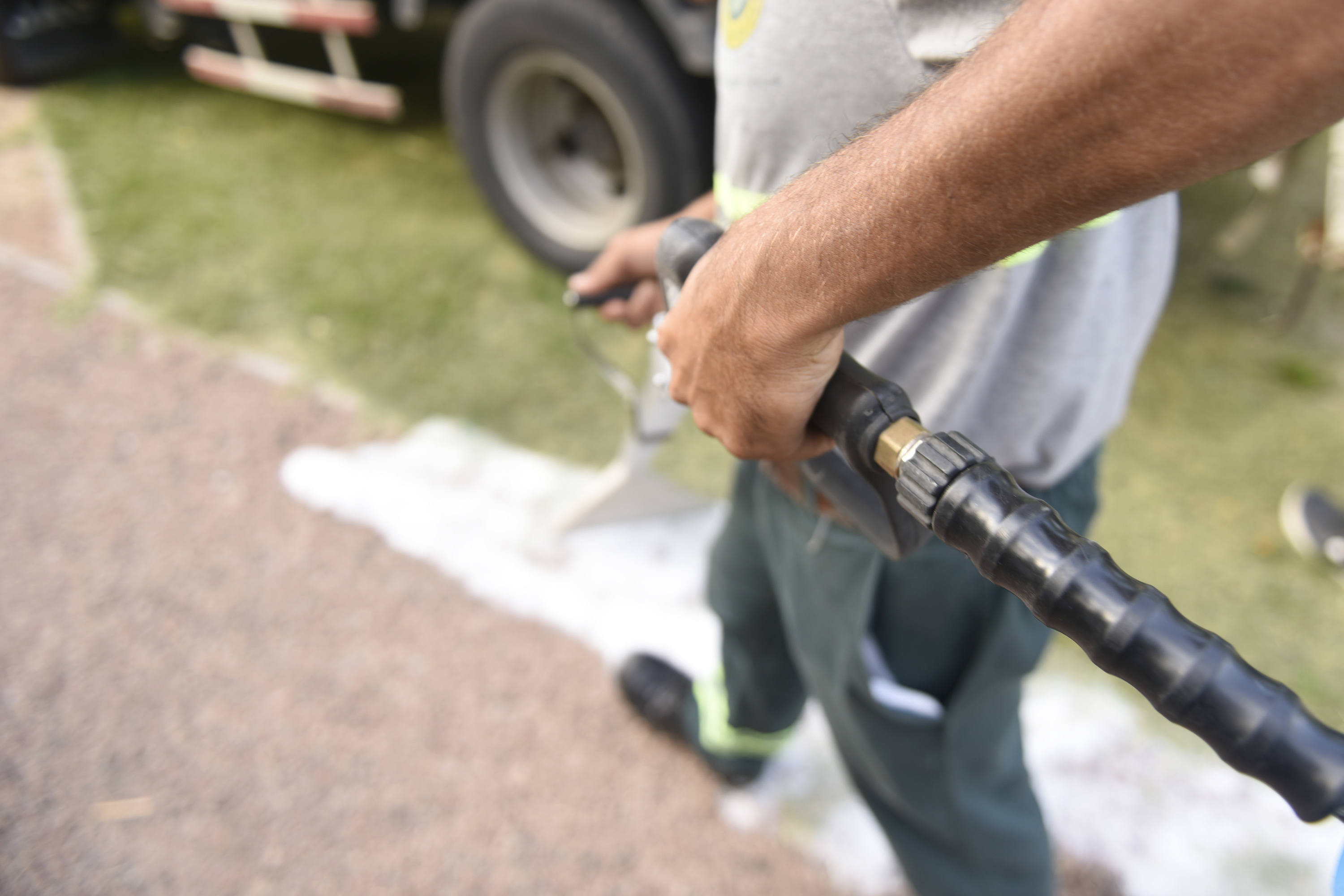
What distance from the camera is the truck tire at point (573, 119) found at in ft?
7.95

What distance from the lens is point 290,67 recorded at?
12.5 ft

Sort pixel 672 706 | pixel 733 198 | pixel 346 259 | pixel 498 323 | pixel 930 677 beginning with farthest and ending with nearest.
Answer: pixel 346 259
pixel 498 323
pixel 672 706
pixel 930 677
pixel 733 198

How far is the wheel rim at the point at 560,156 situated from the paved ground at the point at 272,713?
3.52 feet

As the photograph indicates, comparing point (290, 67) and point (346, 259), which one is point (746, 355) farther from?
point (290, 67)

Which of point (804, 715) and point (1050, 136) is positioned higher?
point (1050, 136)

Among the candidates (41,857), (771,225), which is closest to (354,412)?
(41,857)

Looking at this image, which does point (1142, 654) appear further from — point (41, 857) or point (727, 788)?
point (41, 857)

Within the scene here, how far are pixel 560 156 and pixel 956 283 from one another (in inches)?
98.6

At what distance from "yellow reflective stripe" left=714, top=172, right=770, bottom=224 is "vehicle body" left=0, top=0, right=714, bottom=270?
1455 mm

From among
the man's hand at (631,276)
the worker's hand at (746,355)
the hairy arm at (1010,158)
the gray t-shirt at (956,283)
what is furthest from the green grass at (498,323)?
the hairy arm at (1010,158)

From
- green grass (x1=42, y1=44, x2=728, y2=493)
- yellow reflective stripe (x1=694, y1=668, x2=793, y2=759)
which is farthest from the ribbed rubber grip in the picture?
green grass (x1=42, y1=44, x2=728, y2=493)

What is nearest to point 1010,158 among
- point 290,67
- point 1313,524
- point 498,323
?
point 1313,524

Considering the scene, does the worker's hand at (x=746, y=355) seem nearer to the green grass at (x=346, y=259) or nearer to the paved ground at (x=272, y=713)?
the paved ground at (x=272, y=713)

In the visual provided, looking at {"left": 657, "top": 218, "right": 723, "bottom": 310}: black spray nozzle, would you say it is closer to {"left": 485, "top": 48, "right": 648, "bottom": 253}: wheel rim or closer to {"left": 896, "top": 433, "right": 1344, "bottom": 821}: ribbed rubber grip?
{"left": 896, "top": 433, "right": 1344, "bottom": 821}: ribbed rubber grip
